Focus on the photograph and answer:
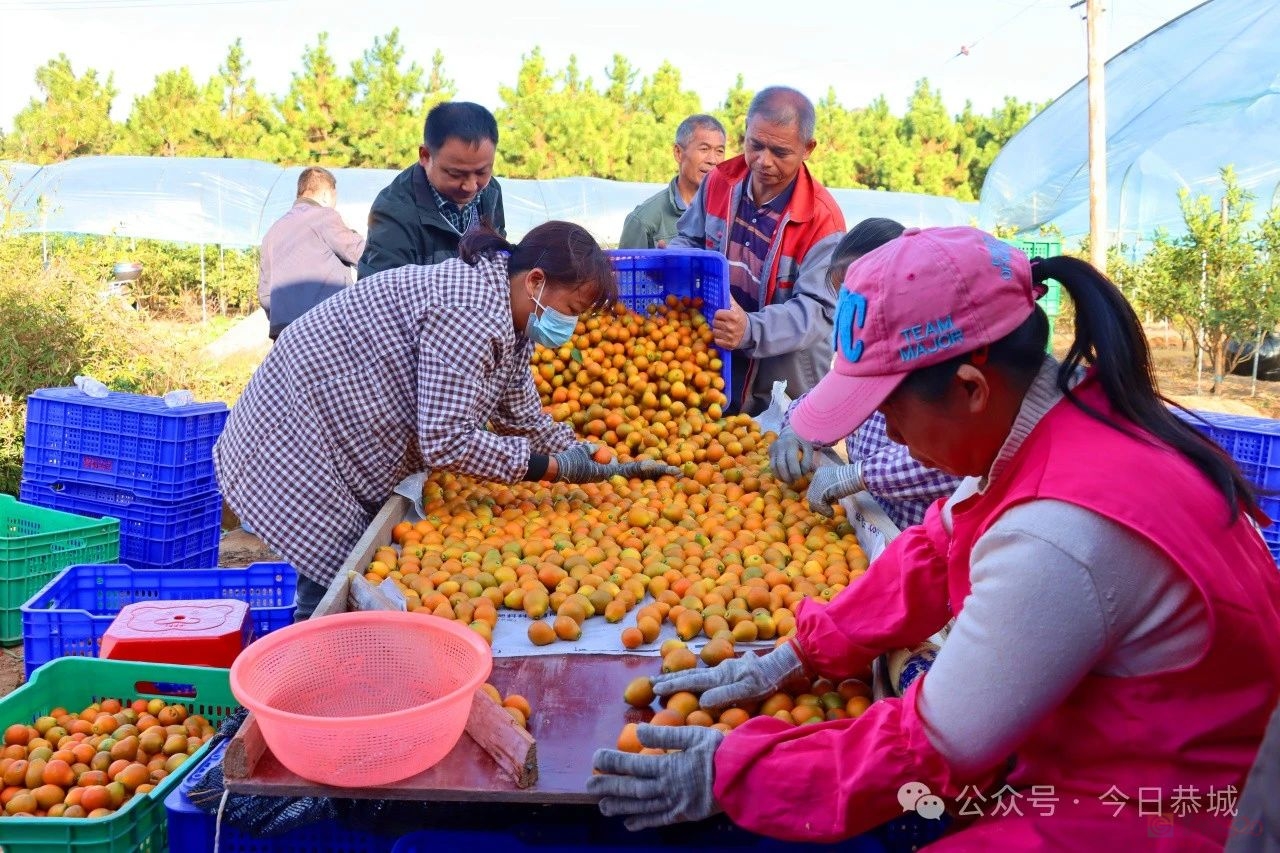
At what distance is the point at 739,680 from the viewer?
80.9 inches

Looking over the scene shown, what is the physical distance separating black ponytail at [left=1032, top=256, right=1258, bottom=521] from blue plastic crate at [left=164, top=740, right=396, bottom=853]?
152 centimetres

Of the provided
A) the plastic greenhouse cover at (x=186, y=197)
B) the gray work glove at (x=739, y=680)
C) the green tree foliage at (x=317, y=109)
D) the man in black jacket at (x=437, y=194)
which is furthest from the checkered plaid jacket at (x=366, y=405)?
the green tree foliage at (x=317, y=109)

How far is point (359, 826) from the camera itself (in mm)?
1935

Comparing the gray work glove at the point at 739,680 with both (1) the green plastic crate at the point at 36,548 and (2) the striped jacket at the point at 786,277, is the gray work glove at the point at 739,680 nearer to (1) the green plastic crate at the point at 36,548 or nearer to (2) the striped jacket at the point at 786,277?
(2) the striped jacket at the point at 786,277

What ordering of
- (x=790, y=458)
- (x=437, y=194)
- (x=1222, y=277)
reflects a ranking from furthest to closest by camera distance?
1. (x=1222, y=277)
2. (x=437, y=194)
3. (x=790, y=458)

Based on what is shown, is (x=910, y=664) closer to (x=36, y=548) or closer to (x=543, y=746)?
(x=543, y=746)

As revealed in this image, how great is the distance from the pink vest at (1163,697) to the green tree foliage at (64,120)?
24916 mm

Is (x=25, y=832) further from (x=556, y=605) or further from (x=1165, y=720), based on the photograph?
(x=1165, y=720)

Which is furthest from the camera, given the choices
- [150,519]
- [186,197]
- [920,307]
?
[186,197]

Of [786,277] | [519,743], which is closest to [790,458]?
[786,277]

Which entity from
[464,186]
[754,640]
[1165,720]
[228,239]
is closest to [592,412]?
[464,186]

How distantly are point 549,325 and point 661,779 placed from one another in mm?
1748

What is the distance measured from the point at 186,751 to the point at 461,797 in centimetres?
140

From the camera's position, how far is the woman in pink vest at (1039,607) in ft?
4.50
